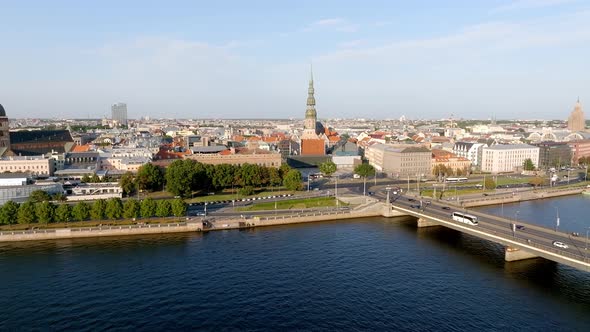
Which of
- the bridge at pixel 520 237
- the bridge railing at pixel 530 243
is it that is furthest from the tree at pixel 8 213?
the bridge railing at pixel 530 243

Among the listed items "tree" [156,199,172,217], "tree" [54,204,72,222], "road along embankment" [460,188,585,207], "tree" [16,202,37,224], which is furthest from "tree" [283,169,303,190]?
"tree" [16,202,37,224]

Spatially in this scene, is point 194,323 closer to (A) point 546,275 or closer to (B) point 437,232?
(A) point 546,275

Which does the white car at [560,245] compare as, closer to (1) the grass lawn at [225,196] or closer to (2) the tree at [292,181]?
(2) the tree at [292,181]

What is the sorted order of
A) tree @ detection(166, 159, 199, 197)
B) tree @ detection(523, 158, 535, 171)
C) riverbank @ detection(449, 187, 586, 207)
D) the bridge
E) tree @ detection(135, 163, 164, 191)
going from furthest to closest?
tree @ detection(523, 158, 535, 171)
riverbank @ detection(449, 187, 586, 207)
tree @ detection(135, 163, 164, 191)
tree @ detection(166, 159, 199, 197)
the bridge

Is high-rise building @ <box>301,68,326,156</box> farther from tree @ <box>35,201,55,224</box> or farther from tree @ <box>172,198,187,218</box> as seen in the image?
tree @ <box>35,201,55,224</box>

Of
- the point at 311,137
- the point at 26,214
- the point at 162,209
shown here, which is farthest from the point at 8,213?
the point at 311,137

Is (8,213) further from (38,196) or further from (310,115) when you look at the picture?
(310,115)

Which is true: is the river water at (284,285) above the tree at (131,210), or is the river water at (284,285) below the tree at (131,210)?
below
